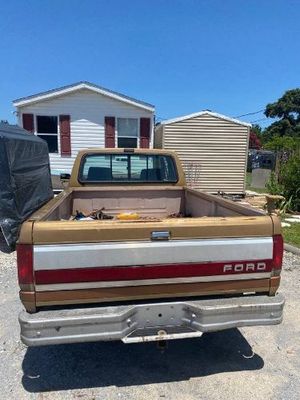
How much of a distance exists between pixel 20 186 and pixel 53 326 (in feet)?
18.1

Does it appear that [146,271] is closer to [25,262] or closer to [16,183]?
[25,262]

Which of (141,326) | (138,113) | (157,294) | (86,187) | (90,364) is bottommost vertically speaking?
(90,364)

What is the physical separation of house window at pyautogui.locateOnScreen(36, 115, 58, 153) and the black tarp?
198 inches

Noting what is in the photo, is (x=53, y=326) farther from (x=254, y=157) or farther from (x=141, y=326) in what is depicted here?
(x=254, y=157)

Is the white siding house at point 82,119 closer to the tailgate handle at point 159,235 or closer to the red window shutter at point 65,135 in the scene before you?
the red window shutter at point 65,135

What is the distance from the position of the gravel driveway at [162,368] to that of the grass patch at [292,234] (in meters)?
3.47

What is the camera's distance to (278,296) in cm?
269

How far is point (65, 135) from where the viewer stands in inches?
548

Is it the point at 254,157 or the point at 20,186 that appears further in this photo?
the point at 254,157

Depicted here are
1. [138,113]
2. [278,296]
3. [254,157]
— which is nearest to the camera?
[278,296]

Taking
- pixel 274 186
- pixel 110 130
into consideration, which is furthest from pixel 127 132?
pixel 274 186

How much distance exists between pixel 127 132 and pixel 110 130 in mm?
717

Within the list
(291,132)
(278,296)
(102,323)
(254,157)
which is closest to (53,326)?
(102,323)

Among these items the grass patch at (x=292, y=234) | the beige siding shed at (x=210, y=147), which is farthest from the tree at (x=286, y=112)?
the grass patch at (x=292, y=234)
